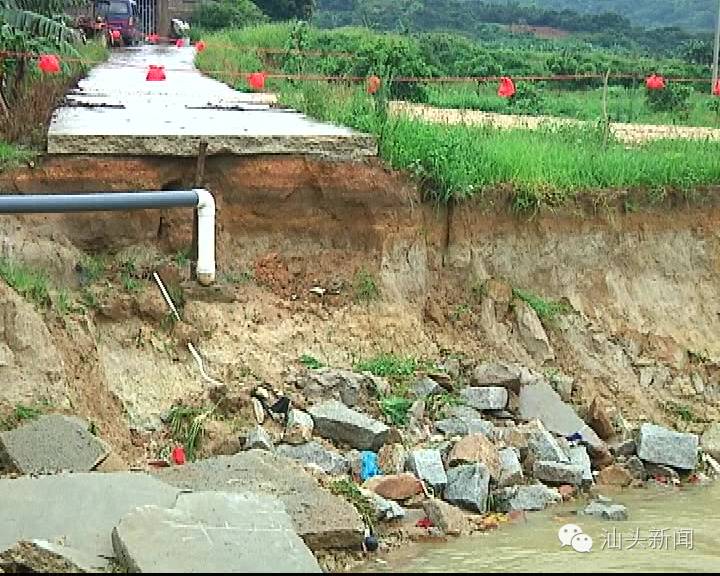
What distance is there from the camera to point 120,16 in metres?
34.8

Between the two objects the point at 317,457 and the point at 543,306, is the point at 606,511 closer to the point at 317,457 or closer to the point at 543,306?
the point at 317,457

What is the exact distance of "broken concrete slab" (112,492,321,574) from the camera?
16.3 ft

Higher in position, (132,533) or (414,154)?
(414,154)

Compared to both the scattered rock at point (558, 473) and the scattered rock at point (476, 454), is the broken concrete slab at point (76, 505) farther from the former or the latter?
the scattered rock at point (558, 473)

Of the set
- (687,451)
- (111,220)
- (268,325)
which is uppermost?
(111,220)

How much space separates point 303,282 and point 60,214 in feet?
6.00

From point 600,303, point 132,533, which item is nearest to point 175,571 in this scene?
point 132,533

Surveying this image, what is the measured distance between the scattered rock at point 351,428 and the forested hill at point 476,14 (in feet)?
125

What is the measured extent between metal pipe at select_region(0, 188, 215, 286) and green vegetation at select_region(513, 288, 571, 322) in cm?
261

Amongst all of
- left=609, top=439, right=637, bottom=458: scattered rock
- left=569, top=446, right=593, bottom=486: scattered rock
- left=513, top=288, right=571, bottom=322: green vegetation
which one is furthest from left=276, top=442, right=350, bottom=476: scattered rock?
left=513, top=288, right=571, bottom=322: green vegetation

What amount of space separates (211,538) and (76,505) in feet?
3.18

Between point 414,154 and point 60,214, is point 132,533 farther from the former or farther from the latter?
point 414,154

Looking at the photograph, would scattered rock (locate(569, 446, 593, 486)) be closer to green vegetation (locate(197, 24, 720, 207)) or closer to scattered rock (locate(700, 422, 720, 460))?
scattered rock (locate(700, 422, 720, 460))

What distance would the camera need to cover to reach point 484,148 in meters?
10.5
